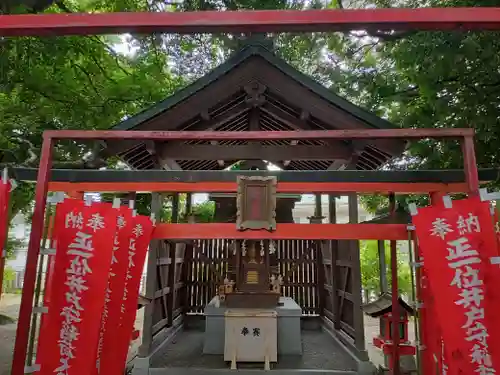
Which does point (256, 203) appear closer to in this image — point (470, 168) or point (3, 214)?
point (470, 168)

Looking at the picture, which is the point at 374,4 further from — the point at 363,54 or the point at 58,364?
the point at 58,364

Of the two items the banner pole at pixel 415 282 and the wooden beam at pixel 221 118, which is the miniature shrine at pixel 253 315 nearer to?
A: the wooden beam at pixel 221 118

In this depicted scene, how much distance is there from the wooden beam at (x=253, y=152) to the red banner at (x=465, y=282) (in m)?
3.16

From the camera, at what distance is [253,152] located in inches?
273

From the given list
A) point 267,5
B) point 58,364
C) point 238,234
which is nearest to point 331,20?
point 238,234

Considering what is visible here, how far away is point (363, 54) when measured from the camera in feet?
33.6

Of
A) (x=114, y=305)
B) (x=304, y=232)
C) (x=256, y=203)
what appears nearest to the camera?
(x=114, y=305)

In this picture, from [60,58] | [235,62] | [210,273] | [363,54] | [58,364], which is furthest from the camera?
[210,273]

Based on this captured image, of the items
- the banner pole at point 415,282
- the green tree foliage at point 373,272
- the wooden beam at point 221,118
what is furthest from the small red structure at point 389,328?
the green tree foliage at point 373,272

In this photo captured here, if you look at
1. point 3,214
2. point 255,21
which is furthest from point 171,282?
point 255,21

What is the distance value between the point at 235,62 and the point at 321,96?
5.25ft

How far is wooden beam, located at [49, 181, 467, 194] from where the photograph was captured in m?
5.56

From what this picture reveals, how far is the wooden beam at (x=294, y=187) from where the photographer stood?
5562 mm

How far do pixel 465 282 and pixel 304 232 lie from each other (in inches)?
79.5
